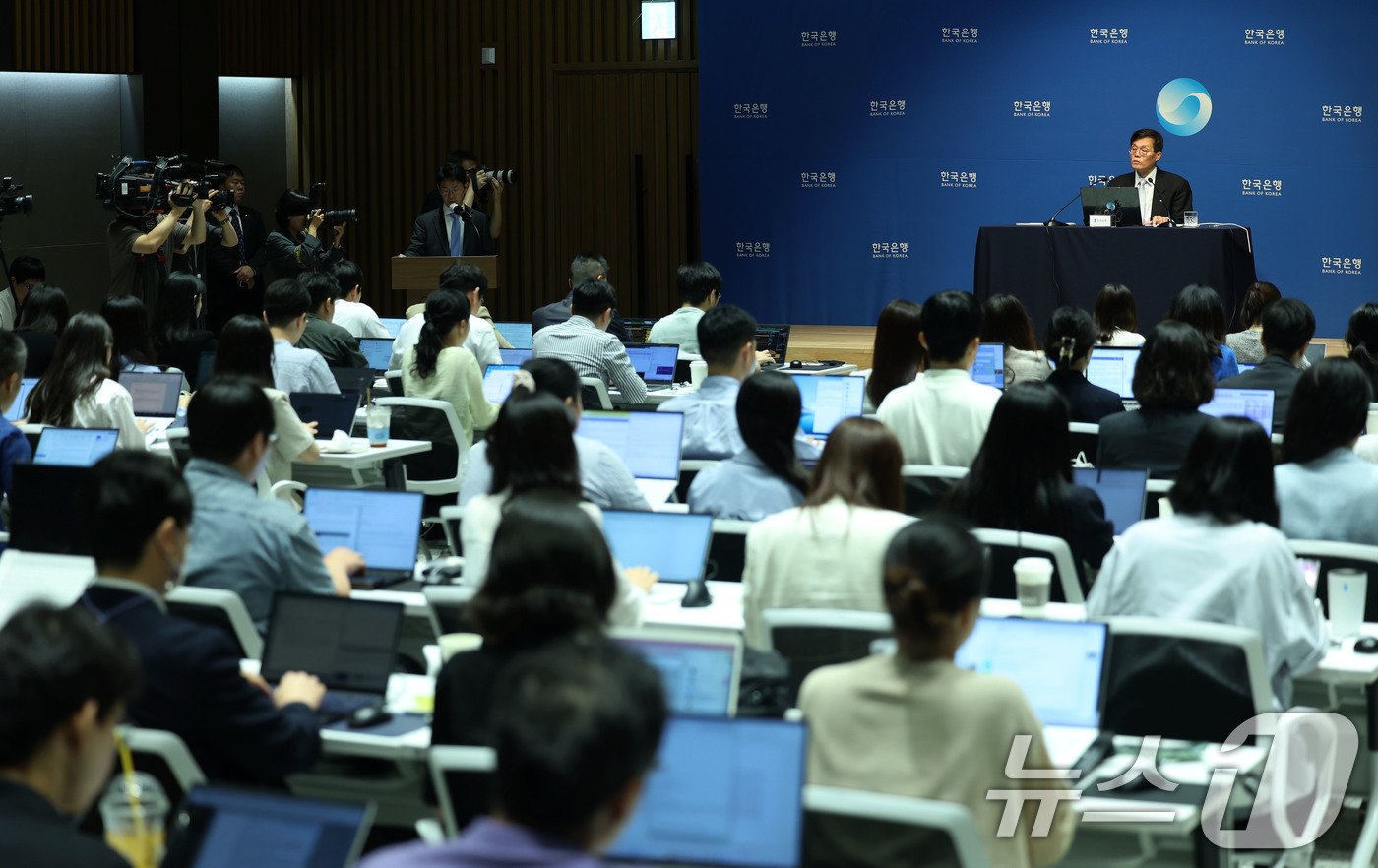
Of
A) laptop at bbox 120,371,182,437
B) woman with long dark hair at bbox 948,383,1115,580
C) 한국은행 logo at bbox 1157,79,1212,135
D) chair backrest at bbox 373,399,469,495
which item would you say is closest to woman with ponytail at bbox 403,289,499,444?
chair backrest at bbox 373,399,469,495

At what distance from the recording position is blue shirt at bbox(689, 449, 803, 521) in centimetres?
459

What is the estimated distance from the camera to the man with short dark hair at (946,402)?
5.60 metres

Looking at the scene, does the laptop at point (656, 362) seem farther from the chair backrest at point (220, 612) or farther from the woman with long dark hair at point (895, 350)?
the chair backrest at point (220, 612)

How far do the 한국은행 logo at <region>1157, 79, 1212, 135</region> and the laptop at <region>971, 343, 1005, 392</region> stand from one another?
5.63m

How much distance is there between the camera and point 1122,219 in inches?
420

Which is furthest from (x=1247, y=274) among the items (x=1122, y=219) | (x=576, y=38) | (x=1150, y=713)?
(x=1150, y=713)

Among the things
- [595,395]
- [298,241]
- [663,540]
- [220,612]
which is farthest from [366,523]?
[298,241]

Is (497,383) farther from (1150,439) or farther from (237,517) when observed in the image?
(237,517)

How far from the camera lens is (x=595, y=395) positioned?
761 centimetres

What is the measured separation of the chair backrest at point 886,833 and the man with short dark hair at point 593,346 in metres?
5.58

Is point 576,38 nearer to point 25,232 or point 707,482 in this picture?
point 25,232

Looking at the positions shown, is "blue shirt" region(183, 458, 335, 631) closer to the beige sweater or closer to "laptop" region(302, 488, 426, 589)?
"laptop" region(302, 488, 426, 589)

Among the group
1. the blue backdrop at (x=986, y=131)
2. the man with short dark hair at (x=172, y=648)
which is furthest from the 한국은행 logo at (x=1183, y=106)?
the man with short dark hair at (x=172, y=648)

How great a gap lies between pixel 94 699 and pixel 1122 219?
374 inches
